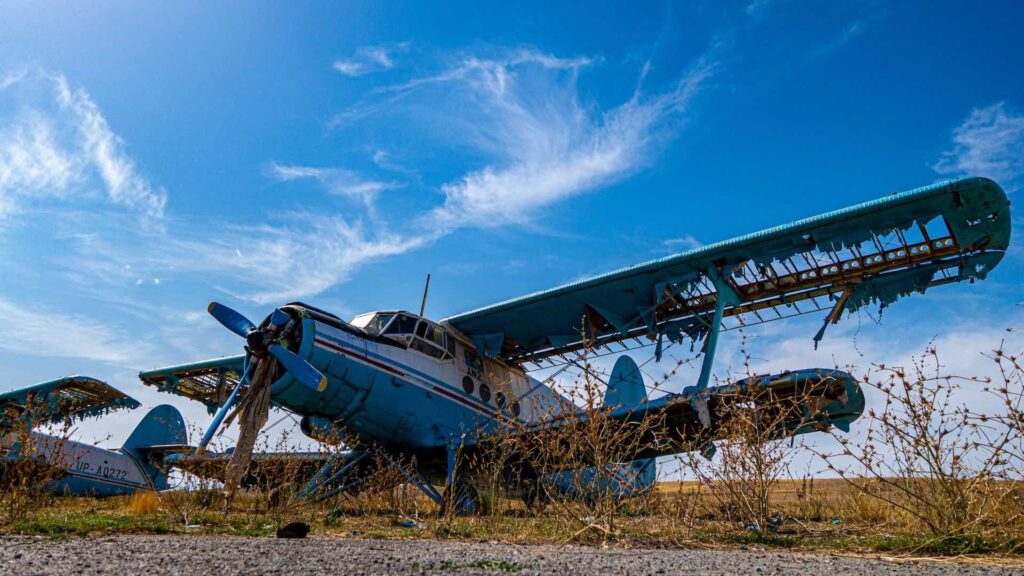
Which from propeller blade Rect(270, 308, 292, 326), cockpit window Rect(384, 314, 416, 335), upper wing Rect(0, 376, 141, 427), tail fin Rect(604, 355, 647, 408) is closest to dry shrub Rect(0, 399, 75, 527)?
propeller blade Rect(270, 308, 292, 326)

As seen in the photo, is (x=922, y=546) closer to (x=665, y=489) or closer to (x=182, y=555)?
(x=665, y=489)

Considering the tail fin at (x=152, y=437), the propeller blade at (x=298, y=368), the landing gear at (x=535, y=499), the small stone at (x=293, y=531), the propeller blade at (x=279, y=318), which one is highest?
the propeller blade at (x=279, y=318)

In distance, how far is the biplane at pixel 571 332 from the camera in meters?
10.3

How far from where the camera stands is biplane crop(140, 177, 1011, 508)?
10.3m

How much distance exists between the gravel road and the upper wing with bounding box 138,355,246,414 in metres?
12.8

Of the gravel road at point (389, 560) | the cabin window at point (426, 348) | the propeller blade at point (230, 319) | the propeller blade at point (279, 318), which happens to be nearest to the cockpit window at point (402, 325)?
the cabin window at point (426, 348)

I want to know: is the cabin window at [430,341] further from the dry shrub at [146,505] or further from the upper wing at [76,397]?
the upper wing at [76,397]

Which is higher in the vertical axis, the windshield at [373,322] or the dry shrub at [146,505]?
the windshield at [373,322]

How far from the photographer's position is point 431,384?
1282 cm

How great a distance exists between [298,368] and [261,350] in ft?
3.29

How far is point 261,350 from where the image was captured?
10.8 metres

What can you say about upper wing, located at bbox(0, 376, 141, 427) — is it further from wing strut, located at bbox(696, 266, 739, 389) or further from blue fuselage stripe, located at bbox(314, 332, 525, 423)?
wing strut, located at bbox(696, 266, 739, 389)

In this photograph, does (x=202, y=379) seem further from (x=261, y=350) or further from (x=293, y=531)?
(x=293, y=531)

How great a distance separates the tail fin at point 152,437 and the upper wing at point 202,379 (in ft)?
7.16
